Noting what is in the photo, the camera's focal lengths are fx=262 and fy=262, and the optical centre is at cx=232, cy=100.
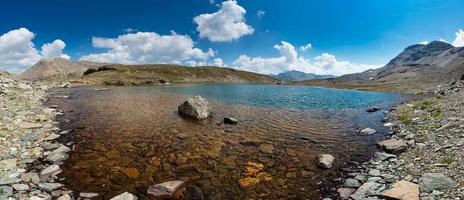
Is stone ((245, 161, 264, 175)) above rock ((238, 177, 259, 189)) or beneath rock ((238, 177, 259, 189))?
above

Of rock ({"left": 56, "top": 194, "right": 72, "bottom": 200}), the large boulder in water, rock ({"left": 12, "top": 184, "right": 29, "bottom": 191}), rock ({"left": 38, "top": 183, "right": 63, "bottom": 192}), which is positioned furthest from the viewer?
the large boulder in water

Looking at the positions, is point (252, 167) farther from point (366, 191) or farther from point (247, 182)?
point (366, 191)

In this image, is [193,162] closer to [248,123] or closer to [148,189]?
[148,189]

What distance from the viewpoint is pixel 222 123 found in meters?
25.6

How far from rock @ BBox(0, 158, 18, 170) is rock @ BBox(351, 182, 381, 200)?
1498 cm

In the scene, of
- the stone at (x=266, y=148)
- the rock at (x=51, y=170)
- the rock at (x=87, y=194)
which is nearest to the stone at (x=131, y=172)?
the rock at (x=87, y=194)

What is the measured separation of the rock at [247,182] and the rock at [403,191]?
5.11 metres

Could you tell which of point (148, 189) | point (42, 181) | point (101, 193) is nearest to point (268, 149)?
point (148, 189)

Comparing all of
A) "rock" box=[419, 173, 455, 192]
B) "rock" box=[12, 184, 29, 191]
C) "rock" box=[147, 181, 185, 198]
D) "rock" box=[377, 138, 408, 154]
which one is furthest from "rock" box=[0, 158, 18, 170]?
"rock" box=[377, 138, 408, 154]

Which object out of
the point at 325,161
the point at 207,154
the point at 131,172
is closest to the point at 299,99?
the point at 325,161

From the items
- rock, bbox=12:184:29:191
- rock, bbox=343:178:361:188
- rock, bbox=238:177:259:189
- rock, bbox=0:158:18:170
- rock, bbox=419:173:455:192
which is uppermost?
rock, bbox=419:173:455:192

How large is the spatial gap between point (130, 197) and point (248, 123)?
16900 mm

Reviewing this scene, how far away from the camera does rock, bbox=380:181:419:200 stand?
9.33m

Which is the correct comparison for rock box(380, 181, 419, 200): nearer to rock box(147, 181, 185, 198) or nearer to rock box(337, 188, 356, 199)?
rock box(337, 188, 356, 199)
